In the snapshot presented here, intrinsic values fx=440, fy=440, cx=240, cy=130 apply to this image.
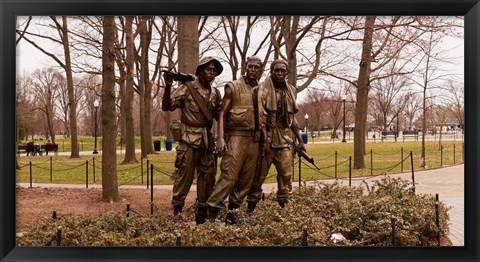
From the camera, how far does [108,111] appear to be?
30.4 ft

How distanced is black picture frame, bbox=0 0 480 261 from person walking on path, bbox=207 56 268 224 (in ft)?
5.74

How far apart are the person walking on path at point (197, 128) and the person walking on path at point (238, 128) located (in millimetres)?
287

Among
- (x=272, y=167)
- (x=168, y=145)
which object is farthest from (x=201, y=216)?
(x=168, y=145)

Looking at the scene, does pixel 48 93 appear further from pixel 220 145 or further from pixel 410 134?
pixel 410 134

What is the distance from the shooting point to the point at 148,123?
1956 centimetres

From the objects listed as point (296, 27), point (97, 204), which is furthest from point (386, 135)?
point (97, 204)

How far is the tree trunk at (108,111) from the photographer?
360 inches

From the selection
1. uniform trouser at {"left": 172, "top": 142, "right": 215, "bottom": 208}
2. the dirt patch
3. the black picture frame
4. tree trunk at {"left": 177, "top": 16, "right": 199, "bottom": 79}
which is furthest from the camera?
the dirt patch

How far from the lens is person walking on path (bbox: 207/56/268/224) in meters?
6.48

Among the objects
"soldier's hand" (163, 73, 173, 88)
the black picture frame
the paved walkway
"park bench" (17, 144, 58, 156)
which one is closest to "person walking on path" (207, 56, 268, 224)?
"soldier's hand" (163, 73, 173, 88)

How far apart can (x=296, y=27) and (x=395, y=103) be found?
7.62 m

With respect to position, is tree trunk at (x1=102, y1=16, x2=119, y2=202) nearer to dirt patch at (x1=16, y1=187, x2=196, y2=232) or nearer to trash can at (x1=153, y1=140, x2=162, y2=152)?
dirt patch at (x1=16, y1=187, x2=196, y2=232)
